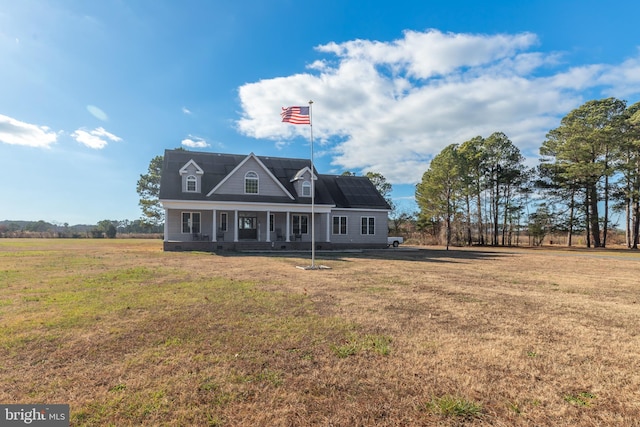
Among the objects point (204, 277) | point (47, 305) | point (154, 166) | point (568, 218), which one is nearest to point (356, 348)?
point (47, 305)

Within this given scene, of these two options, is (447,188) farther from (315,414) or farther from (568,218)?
(315,414)

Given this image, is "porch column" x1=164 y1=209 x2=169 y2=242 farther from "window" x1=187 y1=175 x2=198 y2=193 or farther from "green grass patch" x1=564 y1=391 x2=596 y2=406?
"green grass patch" x1=564 y1=391 x2=596 y2=406

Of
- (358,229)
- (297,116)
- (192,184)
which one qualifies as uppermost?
(297,116)

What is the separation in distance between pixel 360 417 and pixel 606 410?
2485mm

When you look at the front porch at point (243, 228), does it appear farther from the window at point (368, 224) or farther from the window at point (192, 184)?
the window at point (368, 224)

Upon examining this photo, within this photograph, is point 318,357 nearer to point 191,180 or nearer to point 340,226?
point 191,180

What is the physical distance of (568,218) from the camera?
128 ft

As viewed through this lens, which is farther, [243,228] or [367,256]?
[243,228]

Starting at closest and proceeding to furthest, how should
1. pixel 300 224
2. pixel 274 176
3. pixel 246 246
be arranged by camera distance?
pixel 246 246, pixel 274 176, pixel 300 224

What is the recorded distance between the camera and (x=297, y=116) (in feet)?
49.2

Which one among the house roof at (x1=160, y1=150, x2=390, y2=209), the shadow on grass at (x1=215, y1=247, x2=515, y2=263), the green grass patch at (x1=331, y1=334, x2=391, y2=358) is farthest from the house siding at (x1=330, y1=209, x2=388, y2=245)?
the green grass patch at (x1=331, y1=334, x2=391, y2=358)

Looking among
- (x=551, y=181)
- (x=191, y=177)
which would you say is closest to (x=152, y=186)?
(x=191, y=177)

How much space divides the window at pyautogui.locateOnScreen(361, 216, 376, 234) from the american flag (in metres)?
16.3

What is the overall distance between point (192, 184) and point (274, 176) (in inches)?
248
